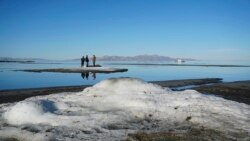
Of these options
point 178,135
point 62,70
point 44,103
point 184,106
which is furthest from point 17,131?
point 62,70

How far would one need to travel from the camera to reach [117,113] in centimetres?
924

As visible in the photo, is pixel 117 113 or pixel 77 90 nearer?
A: pixel 117 113

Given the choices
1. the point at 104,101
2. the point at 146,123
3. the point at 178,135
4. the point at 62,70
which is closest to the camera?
the point at 178,135

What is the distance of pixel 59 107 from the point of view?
978 cm

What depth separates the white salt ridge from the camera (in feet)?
25.9

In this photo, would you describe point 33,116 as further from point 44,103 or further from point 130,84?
point 130,84

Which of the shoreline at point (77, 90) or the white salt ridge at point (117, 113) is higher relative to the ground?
the white salt ridge at point (117, 113)

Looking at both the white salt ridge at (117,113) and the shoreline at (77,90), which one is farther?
the shoreline at (77,90)

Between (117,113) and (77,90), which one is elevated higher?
(117,113)

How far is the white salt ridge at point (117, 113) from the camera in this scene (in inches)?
310

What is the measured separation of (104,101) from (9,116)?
10.3ft

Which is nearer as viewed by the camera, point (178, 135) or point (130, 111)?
point (178, 135)

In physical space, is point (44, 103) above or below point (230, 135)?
above

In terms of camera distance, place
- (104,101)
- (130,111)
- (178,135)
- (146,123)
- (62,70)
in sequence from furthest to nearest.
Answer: (62,70)
(104,101)
(130,111)
(146,123)
(178,135)
